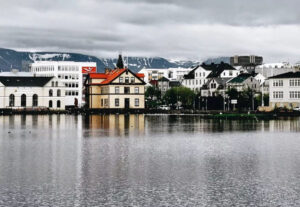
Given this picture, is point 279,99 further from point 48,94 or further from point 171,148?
point 171,148

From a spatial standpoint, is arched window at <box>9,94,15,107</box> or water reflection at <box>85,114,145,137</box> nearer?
water reflection at <box>85,114,145,137</box>

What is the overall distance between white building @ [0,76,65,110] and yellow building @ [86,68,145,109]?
1510cm

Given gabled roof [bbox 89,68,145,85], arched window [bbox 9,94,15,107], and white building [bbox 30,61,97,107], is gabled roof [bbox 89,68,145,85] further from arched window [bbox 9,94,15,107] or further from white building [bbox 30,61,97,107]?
white building [bbox 30,61,97,107]

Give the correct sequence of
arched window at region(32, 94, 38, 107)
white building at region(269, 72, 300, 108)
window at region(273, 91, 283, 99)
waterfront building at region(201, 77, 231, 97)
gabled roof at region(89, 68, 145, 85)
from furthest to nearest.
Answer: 1. waterfront building at region(201, 77, 231, 97)
2. arched window at region(32, 94, 38, 107)
3. gabled roof at region(89, 68, 145, 85)
4. window at region(273, 91, 283, 99)
5. white building at region(269, 72, 300, 108)

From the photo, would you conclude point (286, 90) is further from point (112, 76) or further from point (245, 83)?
point (112, 76)

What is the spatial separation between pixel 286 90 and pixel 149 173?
322 ft

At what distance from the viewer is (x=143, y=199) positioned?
24.7 metres

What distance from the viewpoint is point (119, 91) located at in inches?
5600

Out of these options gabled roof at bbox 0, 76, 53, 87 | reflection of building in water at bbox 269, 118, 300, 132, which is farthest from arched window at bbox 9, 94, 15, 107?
reflection of building in water at bbox 269, 118, 300, 132

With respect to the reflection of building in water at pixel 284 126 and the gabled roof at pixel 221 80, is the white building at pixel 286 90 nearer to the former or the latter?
the reflection of building in water at pixel 284 126

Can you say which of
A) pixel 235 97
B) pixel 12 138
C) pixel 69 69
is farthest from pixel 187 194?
pixel 69 69

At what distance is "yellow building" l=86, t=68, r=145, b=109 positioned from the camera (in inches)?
5591

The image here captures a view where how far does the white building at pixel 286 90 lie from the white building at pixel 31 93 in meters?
58.1

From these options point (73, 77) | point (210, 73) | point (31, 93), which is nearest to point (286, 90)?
point (31, 93)
